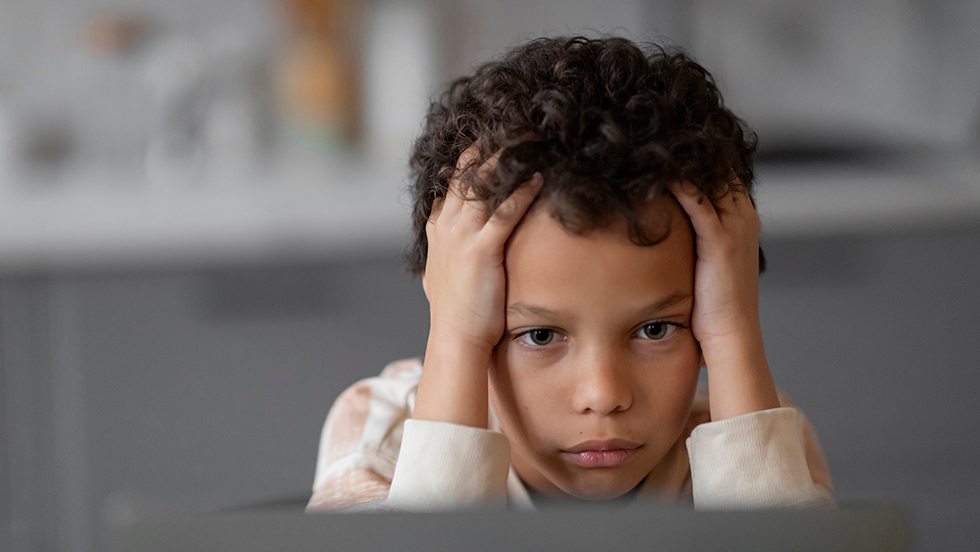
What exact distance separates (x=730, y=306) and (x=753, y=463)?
11 cm

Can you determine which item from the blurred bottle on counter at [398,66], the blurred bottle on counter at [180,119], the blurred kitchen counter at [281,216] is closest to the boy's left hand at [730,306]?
the blurred kitchen counter at [281,216]

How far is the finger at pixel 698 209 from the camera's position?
573 millimetres

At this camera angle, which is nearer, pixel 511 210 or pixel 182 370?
pixel 511 210

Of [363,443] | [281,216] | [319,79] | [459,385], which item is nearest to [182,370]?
[281,216]

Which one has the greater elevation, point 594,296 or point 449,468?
point 594,296

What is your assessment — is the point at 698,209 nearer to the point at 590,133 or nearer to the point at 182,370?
the point at 590,133

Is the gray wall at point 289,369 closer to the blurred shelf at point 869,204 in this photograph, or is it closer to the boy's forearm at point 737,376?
the blurred shelf at point 869,204

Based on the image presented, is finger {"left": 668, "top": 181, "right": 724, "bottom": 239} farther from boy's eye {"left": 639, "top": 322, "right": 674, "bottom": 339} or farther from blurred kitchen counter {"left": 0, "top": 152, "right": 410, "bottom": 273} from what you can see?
blurred kitchen counter {"left": 0, "top": 152, "right": 410, "bottom": 273}

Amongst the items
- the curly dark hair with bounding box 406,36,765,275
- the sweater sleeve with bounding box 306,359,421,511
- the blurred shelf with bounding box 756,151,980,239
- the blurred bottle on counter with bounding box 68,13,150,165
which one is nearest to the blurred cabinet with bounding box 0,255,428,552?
the blurred bottle on counter with bounding box 68,13,150,165

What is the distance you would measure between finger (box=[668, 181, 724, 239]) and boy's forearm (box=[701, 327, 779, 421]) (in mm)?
81

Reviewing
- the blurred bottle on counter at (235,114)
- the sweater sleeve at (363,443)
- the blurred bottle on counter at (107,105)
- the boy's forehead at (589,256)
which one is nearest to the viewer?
the boy's forehead at (589,256)

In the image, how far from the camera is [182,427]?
164 centimetres

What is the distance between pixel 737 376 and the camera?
61 centimetres

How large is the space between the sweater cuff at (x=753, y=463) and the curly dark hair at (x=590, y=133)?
15cm
